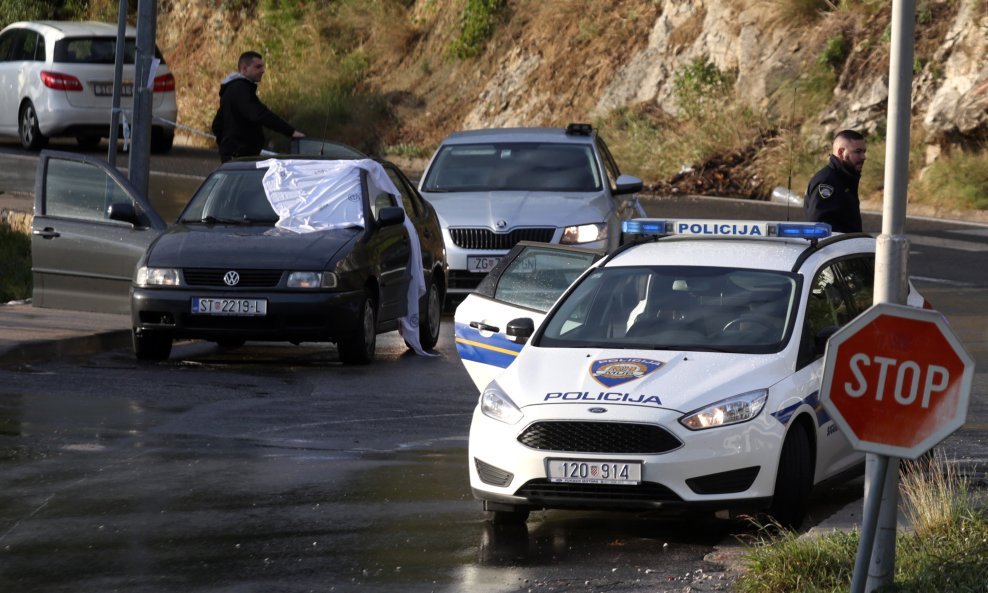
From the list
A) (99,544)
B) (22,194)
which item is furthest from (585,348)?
(22,194)

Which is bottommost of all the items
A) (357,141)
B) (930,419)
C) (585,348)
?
(357,141)

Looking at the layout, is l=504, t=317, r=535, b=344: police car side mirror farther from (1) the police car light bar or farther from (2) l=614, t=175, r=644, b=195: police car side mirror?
(2) l=614, t=175, r=644, b=195: police car side mirror

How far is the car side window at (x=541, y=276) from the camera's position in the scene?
1133cm

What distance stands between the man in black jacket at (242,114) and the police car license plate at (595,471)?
30.7 feet

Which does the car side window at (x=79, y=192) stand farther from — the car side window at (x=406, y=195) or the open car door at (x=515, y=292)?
the open car door at (x=515, y=292)

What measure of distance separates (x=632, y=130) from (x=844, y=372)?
23.0m

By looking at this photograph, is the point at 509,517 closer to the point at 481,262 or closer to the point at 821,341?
the point at 821,341

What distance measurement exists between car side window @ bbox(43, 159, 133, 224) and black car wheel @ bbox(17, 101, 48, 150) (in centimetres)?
1352

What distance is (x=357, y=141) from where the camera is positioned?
33062 mm

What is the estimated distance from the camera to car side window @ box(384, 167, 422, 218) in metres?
15.1

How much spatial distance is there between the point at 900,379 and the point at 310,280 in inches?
311

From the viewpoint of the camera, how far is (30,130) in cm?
2864

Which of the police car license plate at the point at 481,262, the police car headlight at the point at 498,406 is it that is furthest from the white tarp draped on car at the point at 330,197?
the police car headlight at the point at 498,406

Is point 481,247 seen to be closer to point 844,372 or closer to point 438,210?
point 438,210
